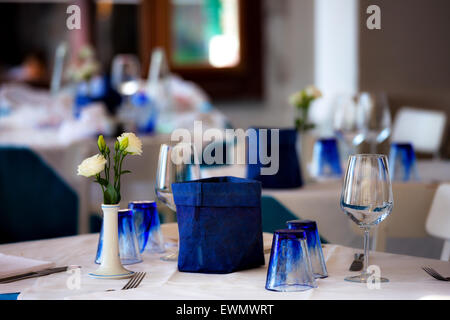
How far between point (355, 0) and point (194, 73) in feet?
5.08

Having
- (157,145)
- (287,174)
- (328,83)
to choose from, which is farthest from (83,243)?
(328,83)

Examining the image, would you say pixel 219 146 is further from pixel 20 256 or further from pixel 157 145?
pixel 20 256

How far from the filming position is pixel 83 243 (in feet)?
5.09

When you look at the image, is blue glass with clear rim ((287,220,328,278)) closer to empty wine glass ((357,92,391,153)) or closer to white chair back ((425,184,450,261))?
white chair back ((425,184,450,261))

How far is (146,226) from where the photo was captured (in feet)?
4.78

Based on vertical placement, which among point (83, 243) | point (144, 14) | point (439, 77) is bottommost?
point (83, 243)

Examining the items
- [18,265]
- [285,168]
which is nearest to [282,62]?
[285,168]

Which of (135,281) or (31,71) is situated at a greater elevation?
(31,71)

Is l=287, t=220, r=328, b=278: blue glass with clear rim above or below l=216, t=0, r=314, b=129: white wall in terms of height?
below

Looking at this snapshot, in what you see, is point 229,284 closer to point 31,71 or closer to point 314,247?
point 314,247

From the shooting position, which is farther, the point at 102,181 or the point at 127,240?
the point at 127,240

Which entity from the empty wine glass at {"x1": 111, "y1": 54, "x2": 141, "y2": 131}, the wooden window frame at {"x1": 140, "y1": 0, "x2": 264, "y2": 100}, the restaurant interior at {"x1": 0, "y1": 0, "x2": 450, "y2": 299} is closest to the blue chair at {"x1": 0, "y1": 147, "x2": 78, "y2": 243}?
the restaurant interior at {"x1": 0, "y1": 0, "x2": 450, "y2": 299}

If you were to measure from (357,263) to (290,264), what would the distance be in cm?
23

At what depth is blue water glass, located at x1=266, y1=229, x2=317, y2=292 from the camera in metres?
1.12
